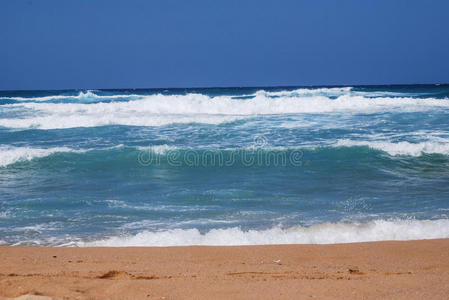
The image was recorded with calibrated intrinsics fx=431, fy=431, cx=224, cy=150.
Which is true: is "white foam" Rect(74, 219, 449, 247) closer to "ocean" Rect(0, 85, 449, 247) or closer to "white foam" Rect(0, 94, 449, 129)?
"ocean" Rect(0, 85, 449, 247)

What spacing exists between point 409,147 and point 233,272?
27.8 ft

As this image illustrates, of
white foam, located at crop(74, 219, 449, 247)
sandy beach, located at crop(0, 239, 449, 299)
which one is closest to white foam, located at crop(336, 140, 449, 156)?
white foam, located at crop(74, 219, 449, 247)

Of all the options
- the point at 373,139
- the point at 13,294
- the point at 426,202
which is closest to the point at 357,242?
the point at 426,202

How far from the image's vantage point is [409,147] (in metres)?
10.8

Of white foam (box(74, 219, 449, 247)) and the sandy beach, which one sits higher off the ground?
the sandy beach

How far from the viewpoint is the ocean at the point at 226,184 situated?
17.7 ft

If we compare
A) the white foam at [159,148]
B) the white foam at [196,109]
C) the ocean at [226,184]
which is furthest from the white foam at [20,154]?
the white foam at [196,109]

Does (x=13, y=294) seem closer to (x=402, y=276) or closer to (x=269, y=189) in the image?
(x=402, y=276)

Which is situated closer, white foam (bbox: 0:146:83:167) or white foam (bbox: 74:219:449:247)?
white foam (bbox: 74:219:449:247)

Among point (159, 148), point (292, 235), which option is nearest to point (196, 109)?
point (159, 148)

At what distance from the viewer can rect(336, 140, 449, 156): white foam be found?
1051 centimetres

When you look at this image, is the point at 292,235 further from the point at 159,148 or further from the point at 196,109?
the point at 196,109

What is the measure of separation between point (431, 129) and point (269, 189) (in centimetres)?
896

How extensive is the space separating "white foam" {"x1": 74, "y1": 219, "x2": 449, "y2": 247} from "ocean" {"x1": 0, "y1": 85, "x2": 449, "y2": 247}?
1 centimetres
